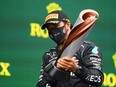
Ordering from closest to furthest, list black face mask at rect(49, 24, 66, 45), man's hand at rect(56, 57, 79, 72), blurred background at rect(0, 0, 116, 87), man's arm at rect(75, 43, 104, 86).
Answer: man's hand at rect(56, 57, 79, 72)
man's arm at rect(75, 43, 104, 86)
black face mask at rect(49, 24, 66, 45)
blurred background at rect(0, 0, 116, 87)

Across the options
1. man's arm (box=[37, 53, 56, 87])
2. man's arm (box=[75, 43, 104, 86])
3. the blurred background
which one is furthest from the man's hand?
the blurred background

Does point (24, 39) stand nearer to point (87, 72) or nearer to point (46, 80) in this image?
point (46, 80)

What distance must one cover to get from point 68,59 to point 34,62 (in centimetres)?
121

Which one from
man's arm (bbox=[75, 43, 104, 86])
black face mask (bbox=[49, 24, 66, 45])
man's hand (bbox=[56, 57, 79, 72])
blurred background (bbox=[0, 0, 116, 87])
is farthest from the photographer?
blurred background (bbox=[0, 0, 116, 87])

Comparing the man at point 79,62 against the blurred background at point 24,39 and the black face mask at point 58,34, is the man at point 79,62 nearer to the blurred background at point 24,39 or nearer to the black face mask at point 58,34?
the black face mask at point 58,34

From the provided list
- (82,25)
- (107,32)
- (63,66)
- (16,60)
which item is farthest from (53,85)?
(107,32)

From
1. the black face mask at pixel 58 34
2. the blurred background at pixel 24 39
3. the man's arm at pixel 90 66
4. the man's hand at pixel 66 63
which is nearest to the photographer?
the man's hand at pixel 66 63

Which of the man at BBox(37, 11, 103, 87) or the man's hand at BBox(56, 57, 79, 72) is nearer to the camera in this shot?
the man's hand at BBox(56, 57, 79, 72)

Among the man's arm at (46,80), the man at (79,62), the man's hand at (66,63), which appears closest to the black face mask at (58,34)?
the man at (79,62)

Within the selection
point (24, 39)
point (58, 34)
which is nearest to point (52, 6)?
point (24, 39)

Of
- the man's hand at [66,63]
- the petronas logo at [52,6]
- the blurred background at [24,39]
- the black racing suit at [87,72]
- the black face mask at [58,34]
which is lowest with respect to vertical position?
the man's hand at [66,63]

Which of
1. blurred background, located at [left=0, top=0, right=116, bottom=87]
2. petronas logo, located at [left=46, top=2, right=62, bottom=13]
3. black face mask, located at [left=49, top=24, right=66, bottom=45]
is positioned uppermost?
petronas logo, located at [left=46, top=2, right=62, bottom=13]

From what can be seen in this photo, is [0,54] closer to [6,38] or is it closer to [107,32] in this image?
[6,38]

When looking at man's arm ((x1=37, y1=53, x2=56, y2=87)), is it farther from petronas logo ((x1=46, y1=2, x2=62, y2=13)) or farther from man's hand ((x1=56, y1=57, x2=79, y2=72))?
petronas logo ((x1=46, y1=2, x2=62, y2=13))
